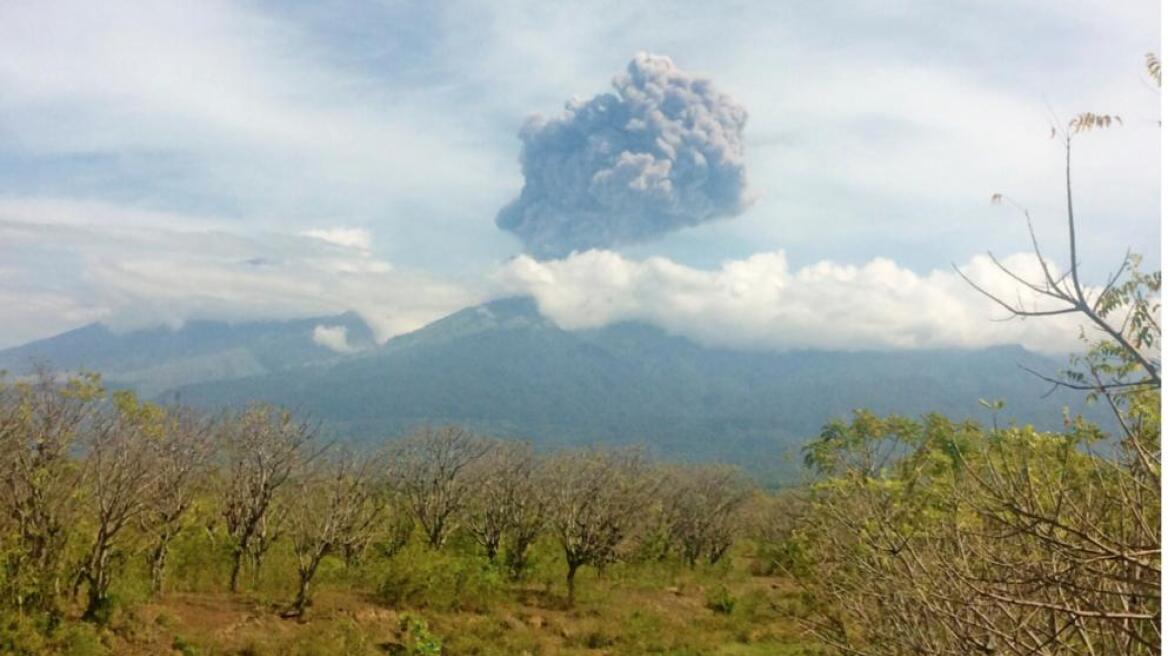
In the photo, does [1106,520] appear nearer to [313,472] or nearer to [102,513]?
[102,513]

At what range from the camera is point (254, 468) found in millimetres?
23047

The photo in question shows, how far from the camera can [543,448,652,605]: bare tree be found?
94.1 feet

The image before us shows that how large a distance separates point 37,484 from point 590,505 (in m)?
18.9

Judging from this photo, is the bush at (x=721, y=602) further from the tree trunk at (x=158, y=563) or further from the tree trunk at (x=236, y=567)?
the tree trunk at (x=158, y=563)

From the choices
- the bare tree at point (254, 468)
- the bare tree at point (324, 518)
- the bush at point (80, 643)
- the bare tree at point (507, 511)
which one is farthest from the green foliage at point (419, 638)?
the bare tree at point (507, 511)

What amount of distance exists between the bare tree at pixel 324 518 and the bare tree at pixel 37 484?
645 cm

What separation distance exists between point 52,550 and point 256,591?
858 cm

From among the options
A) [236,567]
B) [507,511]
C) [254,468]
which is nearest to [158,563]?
[236,567]

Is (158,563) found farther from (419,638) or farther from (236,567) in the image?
(419,638)

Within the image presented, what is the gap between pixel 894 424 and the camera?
22609 millimetres

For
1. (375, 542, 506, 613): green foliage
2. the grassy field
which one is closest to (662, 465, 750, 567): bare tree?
the grassy field

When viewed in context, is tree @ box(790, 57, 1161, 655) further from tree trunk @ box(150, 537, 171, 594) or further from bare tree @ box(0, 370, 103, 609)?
tree trunk @ box(150, 537, 171, 594)

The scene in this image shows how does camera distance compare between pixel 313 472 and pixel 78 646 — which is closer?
pixel 78 646

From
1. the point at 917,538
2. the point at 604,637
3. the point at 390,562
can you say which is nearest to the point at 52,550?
the point at 390,562
